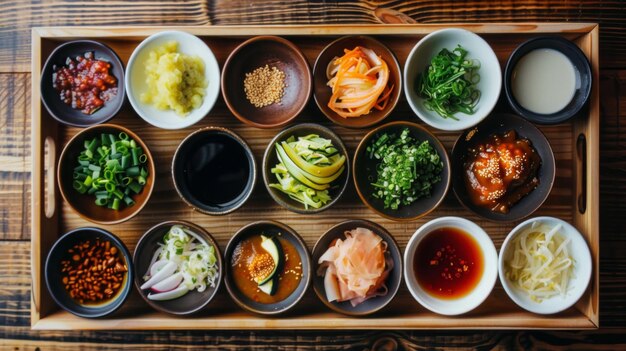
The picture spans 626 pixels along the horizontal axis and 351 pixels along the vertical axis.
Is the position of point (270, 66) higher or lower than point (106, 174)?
higher

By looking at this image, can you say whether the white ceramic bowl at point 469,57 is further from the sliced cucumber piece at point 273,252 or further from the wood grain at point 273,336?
the wood grain at point 273,336

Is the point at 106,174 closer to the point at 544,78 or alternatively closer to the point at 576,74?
the point at 544,78

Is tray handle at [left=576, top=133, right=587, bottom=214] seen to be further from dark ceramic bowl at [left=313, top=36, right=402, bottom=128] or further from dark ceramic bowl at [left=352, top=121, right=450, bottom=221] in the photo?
dark ceramic bowl at [left=313, top=36, right=402, bottom=128]

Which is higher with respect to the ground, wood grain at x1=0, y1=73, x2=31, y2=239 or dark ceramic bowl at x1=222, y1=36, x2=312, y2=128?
dark ceramic bowl at x1=222, y1=36, x2=312, y2=128

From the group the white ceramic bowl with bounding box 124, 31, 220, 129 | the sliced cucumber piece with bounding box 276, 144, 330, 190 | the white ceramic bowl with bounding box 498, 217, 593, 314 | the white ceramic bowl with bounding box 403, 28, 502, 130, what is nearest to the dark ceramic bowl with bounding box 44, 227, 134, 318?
the white ceramic bowl with bounding box 124, 31, 220, 129

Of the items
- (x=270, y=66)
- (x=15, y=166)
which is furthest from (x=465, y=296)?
(x=15, y=166)

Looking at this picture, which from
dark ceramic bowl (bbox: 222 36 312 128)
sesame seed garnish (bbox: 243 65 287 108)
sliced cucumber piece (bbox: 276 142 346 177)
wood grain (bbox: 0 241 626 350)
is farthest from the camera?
wood grain (bbox: 0 241 626 350)

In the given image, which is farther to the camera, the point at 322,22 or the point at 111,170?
the point at 322,22
